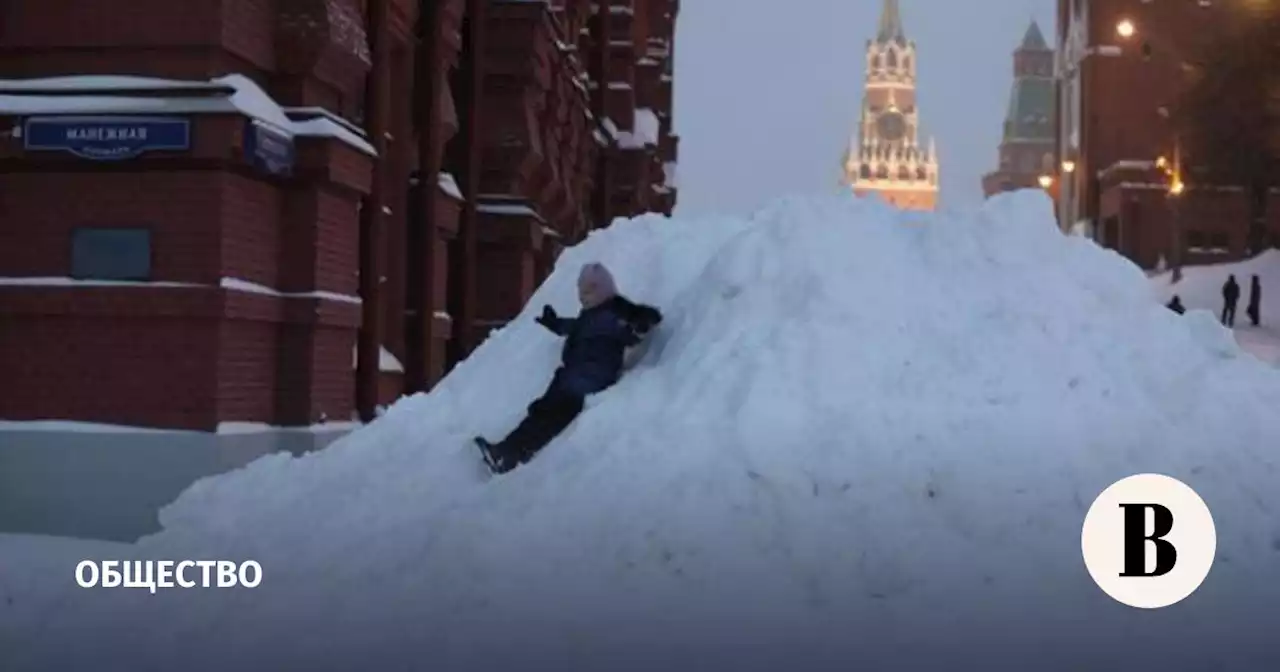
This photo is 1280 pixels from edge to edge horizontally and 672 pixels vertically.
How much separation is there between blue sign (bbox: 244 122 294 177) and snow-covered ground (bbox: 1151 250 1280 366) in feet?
110

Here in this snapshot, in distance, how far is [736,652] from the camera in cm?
643

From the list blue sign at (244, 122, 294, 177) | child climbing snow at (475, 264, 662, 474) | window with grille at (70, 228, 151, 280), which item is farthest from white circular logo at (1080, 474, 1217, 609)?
window with grille at (70, 228, 151, 280)

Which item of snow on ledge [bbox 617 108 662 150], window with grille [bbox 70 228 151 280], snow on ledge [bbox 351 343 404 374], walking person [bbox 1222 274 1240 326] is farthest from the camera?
walking person [bbox 1222 274 1240 326]

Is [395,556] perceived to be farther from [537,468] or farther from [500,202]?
[500,202]

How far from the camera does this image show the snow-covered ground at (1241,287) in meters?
44.4

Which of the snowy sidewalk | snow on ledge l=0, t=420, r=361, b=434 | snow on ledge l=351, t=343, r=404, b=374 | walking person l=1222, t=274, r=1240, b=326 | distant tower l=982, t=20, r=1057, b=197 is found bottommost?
snow on ledge l=0, t=420, r=361, b=434

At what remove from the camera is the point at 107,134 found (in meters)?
11.6

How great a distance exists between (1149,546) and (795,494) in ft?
5.87

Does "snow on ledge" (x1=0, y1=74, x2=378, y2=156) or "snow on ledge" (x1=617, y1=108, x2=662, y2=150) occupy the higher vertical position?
"snow on ledge" (x1=617, y1=108, x2=662, y2=150)

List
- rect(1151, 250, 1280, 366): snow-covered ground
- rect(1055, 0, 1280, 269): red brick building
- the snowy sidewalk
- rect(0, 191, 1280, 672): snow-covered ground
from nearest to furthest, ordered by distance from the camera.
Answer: rect(0, 191, 1280, 672): snow-covered ground, the snowy sidewalk, rect(1151, 250, 1280, 366): snow-covered ground, rect(1055, 0, 1280, 269): red brick building

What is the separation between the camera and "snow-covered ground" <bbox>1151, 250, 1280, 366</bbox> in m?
44.4

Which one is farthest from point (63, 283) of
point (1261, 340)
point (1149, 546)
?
point (1261, 340)

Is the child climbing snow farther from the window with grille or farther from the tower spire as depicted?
the tower spire

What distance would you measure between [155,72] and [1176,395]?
753 centimetres
